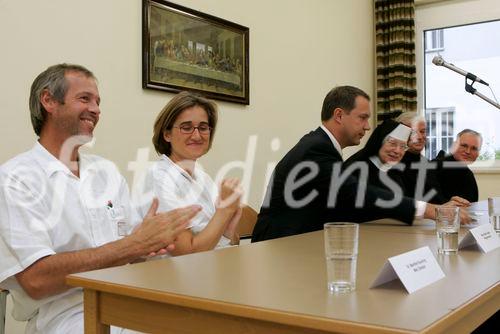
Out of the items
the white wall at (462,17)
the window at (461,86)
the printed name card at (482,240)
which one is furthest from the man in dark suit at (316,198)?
the window at (461,86)

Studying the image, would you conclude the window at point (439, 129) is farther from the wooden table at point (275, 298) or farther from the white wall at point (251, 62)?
the wooden table at point (275, 298)

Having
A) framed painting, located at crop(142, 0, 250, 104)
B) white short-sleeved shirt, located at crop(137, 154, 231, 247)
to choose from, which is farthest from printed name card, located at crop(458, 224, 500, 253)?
framed painting, located at crop(142, 0, 250, 104)

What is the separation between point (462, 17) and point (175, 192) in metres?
3.86

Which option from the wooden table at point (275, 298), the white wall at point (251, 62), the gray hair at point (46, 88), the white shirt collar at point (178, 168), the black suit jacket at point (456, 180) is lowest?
the wooden table at point (275, 298)

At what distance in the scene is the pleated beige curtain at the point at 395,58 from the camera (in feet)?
15.5

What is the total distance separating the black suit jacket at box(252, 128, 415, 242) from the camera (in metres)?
2.18

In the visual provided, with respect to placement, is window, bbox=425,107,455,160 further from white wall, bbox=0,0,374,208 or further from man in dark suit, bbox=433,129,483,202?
man in dark suit, bbox=433,129,483,202

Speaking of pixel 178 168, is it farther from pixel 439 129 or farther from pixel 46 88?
pixel 439 129

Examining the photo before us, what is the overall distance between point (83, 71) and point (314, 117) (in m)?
2.78

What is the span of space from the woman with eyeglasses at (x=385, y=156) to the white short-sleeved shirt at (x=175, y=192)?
3.49 ft

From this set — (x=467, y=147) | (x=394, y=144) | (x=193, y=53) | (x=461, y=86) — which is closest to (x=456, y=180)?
(x=467, y=147)

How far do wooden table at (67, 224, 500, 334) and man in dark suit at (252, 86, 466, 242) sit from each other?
2.65ft

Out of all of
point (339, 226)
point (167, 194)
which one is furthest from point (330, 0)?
point (339, 226)

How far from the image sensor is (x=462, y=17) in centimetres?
470
